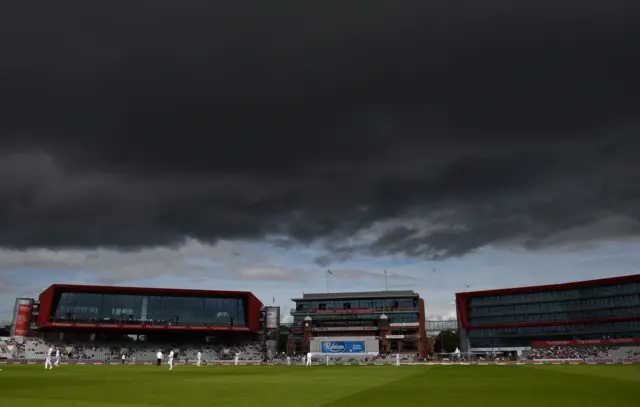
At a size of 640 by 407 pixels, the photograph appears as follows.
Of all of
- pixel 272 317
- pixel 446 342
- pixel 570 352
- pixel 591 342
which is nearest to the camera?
pixel 570 352

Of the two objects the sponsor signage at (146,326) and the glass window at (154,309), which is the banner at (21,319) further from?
the sponsor signage at (146,326)

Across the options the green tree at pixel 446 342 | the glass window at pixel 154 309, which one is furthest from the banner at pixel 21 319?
the green tree at pixel 446 342

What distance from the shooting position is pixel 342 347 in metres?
102

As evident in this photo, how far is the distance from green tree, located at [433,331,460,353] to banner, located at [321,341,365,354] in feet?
270

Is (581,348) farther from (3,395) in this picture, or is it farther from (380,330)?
(3,395)

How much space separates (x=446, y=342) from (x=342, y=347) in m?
90.7

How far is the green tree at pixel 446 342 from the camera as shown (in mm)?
175175

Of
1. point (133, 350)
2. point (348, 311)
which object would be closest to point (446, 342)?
point (348, 311)

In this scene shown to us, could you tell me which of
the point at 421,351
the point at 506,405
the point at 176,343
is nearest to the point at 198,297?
the point at 176,343

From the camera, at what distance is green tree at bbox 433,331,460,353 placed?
175 meters

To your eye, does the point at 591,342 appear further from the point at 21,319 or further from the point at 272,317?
the point at 21,319

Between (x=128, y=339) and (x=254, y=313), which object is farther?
(x=254, y=313)

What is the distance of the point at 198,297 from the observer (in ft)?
399

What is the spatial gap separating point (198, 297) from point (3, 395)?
4110 inches
